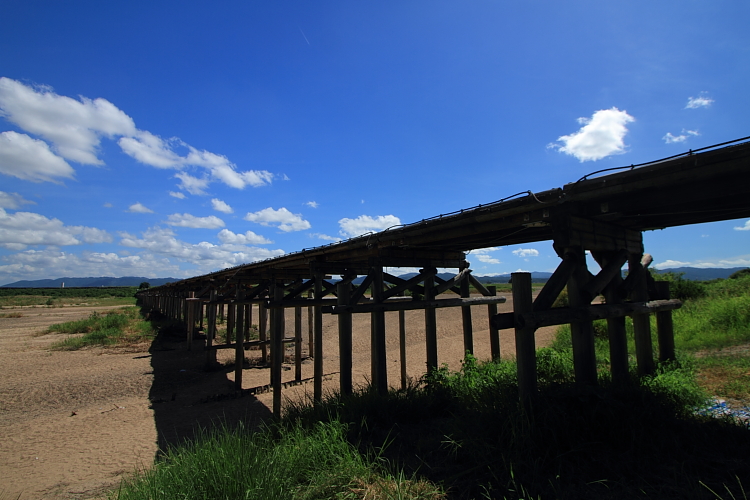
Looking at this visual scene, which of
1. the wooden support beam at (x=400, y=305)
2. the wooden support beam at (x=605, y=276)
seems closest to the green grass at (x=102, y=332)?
the wooden support beam at (x=400, y=305)

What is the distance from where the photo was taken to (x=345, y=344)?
691 cm

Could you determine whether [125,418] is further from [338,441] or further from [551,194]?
[551,194]

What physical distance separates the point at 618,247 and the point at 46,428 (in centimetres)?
1149

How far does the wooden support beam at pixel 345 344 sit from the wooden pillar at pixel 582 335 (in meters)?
3.67

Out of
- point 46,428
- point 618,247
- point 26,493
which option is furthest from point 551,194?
point 46,428

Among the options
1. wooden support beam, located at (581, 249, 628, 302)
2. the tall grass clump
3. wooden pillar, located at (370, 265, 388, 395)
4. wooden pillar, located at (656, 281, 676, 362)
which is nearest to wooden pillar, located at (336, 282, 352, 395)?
wooden pillar, located at (370, 265, 388, 395)

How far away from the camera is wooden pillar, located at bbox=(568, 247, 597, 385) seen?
432 cm

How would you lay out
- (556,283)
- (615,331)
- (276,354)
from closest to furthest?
1. (556,283)
2. (615,331)
3. (276,354)

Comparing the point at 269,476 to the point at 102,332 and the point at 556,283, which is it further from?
the point at 102,332

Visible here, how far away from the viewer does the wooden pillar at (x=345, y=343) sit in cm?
664

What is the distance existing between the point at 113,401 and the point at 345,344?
301 inches

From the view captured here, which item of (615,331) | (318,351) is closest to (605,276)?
(615,331)

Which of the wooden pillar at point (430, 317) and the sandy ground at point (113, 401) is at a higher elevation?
the wooden pillar at point (430, 317)

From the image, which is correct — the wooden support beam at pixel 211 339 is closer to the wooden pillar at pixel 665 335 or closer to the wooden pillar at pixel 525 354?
the wooden pillar at pixel 525 354
